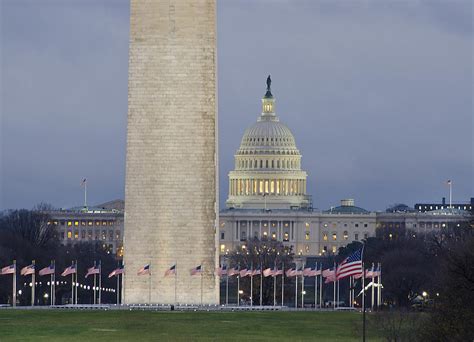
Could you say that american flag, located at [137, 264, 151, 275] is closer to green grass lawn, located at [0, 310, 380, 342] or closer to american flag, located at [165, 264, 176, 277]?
american flag, located at [165, 264, 176, 277]

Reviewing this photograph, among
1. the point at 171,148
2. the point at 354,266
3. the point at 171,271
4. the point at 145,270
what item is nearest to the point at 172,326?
the point at 354,266

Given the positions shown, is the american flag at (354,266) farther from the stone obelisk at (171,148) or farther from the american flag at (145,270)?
the american flag at (145,270)

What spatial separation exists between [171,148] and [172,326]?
15.9 meters

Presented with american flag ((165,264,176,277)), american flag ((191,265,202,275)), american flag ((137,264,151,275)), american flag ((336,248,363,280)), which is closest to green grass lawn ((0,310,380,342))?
american flag ((336,248,363,280))

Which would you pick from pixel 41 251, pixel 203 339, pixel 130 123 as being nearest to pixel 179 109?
pixel 130 123

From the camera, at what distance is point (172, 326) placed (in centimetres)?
7956

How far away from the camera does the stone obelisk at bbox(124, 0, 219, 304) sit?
93250mm

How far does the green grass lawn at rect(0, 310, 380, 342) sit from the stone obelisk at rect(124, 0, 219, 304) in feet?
10.2

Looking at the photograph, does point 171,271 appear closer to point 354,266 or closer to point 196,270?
point 196,270

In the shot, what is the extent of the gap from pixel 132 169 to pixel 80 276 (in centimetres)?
3455

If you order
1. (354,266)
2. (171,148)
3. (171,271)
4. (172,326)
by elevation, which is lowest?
(172,326)

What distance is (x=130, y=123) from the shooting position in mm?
94000

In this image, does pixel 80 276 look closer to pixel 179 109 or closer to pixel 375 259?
pixel 375 259

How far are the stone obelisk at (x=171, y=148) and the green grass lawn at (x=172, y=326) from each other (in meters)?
3.11
